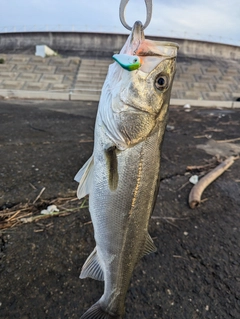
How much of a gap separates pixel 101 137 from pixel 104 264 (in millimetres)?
756

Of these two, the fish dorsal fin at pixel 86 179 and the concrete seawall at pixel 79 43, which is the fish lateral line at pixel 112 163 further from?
the concrete seawall at pixel 79 43

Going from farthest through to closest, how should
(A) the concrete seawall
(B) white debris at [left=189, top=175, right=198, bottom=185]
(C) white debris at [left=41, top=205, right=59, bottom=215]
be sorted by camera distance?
(A) the concrete seawall
(B) white debris at [left=189, top=175, right=198, bottom=185]
(C) white debris at [left=41, top=205, right=59, bottom=215]

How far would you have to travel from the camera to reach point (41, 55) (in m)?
14.8

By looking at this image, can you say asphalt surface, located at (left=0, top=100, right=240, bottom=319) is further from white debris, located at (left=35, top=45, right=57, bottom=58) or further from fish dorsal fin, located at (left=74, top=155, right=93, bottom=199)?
white debris, located at (left=35, top=45, right=57, bottom=58)

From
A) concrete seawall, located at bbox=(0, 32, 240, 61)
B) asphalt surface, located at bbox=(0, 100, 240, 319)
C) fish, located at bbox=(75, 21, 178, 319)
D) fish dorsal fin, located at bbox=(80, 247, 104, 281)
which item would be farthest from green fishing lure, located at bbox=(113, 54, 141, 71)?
concrete seawall, located at bbox=(0, 32, 240, 61)

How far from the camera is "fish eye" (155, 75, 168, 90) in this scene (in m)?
1.54

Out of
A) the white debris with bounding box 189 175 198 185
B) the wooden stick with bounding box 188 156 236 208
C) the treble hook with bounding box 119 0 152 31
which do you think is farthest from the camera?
the white debris with bounding box 189 175 198 185

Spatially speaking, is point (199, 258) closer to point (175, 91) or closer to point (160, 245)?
point (160, 245)

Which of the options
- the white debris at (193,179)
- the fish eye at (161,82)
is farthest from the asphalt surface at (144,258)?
the fish eye at (161,82)

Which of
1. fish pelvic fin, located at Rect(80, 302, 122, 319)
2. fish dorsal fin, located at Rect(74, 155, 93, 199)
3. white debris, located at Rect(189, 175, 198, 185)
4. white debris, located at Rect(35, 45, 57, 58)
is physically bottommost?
white debris, located at Rect(35, 45, 57, 58)

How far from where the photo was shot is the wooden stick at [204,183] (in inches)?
143

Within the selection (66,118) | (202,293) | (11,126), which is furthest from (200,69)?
(202,293)

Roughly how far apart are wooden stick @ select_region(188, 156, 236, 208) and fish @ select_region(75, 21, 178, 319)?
6.96 feet

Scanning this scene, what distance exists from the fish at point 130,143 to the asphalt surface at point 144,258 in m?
0.89
